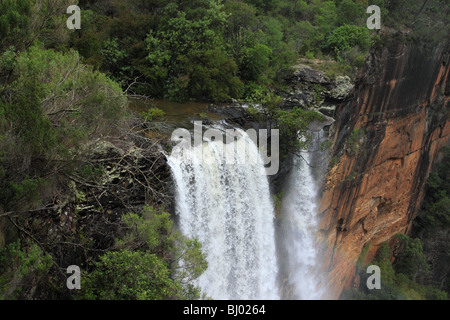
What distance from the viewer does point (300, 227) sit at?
629 inches

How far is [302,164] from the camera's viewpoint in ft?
50.1

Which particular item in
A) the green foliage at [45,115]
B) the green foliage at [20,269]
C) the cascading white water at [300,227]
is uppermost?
the green foliage at [45,115]

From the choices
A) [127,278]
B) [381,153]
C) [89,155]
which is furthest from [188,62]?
[381,153]

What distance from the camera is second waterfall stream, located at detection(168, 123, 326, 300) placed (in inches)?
428

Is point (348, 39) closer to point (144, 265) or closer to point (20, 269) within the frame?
point (144, 265)

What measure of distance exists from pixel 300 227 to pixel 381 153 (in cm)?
649

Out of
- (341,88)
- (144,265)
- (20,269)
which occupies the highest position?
(341,88)

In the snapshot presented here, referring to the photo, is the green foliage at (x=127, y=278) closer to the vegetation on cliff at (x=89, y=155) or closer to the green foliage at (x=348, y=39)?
the vegetation on cliff at (x=89, y=155)

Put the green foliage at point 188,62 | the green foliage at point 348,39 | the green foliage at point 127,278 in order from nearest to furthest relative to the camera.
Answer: the green foliage at point 127,278 → the green foliage at point 188,62 → the green foliage at point 348,39

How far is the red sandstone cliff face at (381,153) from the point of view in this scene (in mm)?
17344

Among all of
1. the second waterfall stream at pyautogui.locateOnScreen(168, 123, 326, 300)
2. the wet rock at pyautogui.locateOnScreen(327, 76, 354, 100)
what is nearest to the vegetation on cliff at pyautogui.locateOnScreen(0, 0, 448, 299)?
the second waterfall stream at pyautogui.locateOnScreen(168, 123, 326, 300)

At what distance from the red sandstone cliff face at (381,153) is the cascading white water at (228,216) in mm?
4600

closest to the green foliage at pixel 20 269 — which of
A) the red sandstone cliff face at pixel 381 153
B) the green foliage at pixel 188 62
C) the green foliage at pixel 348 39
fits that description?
the green foliage at pixel 188 62

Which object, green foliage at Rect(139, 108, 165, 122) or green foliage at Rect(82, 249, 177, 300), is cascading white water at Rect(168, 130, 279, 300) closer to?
green foliage at Rect(82, 249, 177, 300)
